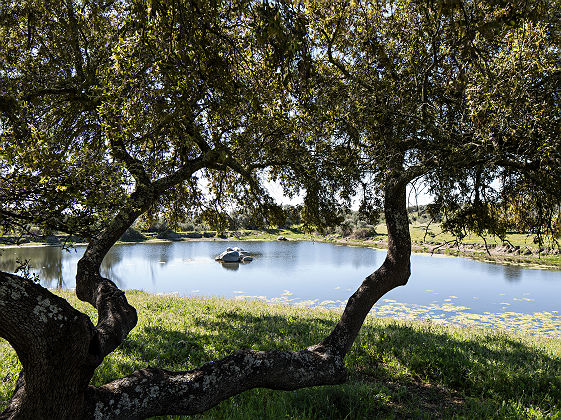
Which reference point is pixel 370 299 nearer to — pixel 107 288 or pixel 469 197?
pixel 469 197

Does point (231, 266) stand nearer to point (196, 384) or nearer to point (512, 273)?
point (512, 273)

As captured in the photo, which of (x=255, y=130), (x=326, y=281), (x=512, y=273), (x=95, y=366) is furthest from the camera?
(x=512, y=273)

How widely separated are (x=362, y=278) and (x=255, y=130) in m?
20.9

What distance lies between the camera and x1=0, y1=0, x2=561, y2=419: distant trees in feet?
10.1

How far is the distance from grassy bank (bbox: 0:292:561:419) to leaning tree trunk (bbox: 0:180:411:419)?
868 mm

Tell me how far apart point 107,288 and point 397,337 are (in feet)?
20.8

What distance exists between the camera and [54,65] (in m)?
7.41

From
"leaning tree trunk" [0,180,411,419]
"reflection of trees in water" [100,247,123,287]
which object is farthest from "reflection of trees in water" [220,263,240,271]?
"leaning tree trunk" [0,180,411,419]

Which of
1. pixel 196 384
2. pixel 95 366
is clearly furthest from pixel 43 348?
pixel 196 384

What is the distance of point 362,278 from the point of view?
25703 mm

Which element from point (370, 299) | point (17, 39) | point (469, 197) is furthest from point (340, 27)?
point (17, 39)

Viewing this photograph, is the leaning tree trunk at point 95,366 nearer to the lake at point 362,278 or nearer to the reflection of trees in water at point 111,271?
the lake at point 362,278

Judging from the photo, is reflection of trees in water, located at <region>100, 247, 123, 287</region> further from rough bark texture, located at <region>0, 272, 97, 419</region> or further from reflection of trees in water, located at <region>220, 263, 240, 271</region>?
rough bark texture, located at <region>0, 272, 97, 419</region>

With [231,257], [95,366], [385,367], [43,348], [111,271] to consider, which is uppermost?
[43,348]
